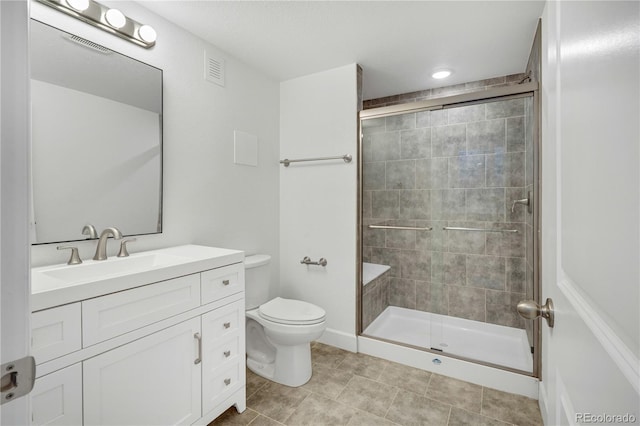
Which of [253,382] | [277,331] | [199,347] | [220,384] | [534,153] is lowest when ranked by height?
[253,382]

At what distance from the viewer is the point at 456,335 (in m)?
2.53

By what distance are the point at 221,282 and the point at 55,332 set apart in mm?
698

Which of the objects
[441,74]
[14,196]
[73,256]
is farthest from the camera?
[441,74]

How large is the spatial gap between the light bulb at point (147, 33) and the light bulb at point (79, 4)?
262 millimetres

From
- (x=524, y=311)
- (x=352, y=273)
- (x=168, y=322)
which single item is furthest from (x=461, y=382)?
(x=168, y=322)

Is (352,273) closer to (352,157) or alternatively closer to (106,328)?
(352,157)

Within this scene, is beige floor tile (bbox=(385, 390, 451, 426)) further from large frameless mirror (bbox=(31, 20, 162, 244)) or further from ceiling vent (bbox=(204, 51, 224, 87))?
ceiling vent (bbox=(204, 51, 224, 87))

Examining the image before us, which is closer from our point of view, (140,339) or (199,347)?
(140,339)

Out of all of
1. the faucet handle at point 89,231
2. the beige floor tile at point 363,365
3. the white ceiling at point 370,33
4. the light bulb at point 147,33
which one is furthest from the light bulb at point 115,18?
the beige floor tile at point 363,365

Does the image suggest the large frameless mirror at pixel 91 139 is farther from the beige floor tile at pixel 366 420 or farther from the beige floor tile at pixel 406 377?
the beige floor tile at pixel 406 377

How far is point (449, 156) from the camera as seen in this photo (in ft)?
8.36

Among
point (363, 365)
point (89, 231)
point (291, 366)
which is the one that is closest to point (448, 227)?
point (363, 365)

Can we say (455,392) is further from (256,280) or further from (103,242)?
(103,242)

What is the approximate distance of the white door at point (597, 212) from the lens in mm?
345
